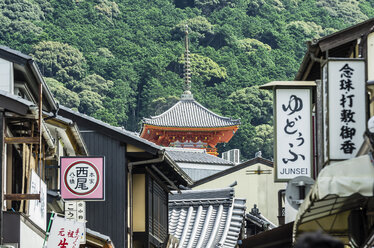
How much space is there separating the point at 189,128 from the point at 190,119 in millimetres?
1765

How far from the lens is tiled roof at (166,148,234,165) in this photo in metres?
63.2

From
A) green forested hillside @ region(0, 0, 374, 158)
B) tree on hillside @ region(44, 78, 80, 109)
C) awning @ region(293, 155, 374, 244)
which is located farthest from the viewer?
green forested hillside @ region(0, 0, 374, 158)

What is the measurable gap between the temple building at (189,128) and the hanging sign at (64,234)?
5528cm

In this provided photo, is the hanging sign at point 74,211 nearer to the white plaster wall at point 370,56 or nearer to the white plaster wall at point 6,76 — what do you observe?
the white plaster wall at point 6,76

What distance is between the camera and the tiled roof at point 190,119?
7269 centimetres

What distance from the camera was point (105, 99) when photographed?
123m

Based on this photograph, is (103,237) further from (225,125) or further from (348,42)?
(225,125)

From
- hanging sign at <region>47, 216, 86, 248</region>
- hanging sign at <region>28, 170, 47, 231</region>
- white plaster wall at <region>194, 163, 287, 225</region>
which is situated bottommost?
white plaster wall at <region>194, 163, 287, 225</region>

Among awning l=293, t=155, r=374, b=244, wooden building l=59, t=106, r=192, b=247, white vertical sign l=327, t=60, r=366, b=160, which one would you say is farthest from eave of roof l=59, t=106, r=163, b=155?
awning l=293, t=155, r=374, b=244

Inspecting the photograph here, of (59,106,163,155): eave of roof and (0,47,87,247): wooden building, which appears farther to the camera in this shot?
(59,106,163,155): eave of roof

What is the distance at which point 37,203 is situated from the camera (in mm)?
14578

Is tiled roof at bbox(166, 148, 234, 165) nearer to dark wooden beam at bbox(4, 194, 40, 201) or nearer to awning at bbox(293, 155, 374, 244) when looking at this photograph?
dark wooden beam at bbox(4, 194, 40, 201)

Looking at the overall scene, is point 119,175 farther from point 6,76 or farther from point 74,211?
point 6,76

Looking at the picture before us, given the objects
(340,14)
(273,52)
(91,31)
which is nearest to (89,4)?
(91,31)
